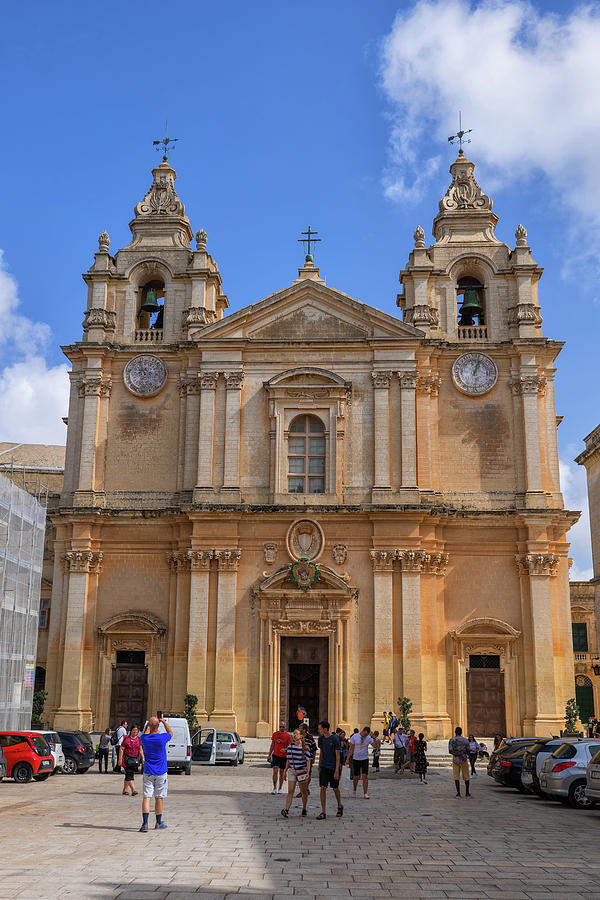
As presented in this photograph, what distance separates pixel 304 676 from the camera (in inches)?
1287

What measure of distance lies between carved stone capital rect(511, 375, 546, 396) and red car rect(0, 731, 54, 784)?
21195mm

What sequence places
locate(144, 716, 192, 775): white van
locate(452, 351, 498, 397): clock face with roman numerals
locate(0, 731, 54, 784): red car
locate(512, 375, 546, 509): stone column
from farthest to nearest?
locate(452, 351, 498, 397): clock face with roman numerals, locate(512, 375, 546, 509): stone column, locate(144, 716, 192, 775): white van, locate(0, 731, 54, 784): red car

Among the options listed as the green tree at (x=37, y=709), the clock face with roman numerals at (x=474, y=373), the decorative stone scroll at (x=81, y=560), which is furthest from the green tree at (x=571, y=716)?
the green tree at (x=37, y=709)

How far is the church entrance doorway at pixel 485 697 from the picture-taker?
3222 centimetres

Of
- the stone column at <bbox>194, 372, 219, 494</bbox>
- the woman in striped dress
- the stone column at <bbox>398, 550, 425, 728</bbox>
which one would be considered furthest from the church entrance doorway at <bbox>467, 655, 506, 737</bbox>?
the woman in striped dress

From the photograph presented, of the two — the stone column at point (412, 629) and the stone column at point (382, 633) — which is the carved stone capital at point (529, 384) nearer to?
the stone column at point (412, 629)

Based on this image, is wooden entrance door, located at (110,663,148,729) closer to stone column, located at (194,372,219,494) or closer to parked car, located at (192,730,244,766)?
parked car, located at (192,730,244,766)

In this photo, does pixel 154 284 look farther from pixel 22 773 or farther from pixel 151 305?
pixel 22 773

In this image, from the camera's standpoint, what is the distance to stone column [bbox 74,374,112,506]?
34344mm

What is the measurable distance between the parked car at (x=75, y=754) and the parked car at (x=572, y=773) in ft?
44.1

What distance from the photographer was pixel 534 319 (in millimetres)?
35125

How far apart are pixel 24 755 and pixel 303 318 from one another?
1946 cm

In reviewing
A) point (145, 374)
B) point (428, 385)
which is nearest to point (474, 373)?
point (428, 385)

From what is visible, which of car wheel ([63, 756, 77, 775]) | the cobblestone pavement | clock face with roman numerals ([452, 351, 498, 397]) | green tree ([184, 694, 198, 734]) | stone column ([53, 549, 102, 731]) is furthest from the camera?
clock face with roman numerals ([452, 351, 498, 397])
